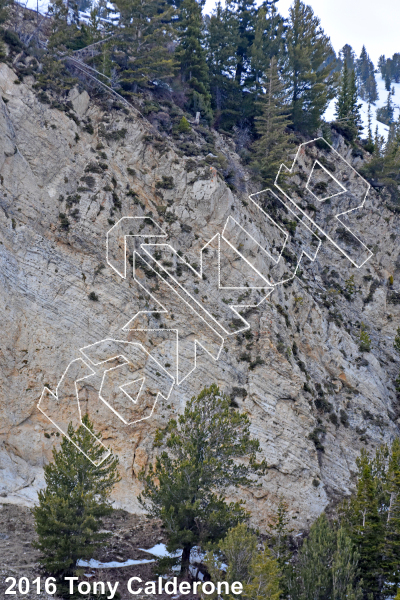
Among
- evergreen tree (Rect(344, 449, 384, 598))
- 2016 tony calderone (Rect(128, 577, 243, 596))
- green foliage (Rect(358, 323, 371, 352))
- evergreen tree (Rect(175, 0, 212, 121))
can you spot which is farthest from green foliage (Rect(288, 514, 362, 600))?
evergreen tree (Rect(175, 0, 212, 121))

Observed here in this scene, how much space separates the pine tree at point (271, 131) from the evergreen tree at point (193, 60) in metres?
3.96

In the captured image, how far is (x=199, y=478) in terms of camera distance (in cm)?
1897

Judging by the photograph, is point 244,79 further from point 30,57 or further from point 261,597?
point 261,597

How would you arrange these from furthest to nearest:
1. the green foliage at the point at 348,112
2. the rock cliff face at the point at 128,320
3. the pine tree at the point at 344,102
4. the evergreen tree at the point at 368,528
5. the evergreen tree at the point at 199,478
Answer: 1. the pine tree at the point at 344,102
2. the green foliage at the point at 348,112
3. the rock cliff face at the point at 128,320
4. the evergreen tree at the point at 368,528
5. the evergreen tree at the point at 199,478

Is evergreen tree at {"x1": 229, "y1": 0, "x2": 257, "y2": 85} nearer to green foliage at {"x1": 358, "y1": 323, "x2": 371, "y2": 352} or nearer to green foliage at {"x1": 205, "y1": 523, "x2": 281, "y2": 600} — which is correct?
green foliage at {"x1": 358, "y1": 323, "x2": 371, "y2": 352}

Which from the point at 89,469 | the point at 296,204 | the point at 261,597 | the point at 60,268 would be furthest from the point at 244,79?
the point at 261,597

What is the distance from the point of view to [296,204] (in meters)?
36.2

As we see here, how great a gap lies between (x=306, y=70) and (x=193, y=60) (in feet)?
29.5

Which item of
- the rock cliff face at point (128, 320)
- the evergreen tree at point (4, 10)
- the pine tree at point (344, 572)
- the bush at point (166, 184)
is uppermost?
the evergreen tree at point (4, 10)

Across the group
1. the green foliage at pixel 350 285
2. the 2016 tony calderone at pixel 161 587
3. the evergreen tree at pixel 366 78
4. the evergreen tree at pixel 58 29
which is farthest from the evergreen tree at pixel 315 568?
the evergreen tree at pixel 366 78

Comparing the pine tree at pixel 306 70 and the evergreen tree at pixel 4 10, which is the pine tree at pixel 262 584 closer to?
the evergreen tree at pixel 4 10

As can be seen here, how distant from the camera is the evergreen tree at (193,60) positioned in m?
36.7

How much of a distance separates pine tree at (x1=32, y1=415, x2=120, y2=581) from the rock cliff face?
3.13 meters

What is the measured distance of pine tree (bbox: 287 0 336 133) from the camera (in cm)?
3953
